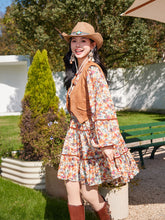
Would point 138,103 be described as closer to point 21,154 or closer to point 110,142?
point 21,154

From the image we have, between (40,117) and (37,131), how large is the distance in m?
0.25

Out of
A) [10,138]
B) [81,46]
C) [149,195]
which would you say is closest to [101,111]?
[81,46]

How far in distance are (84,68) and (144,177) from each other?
2.83 m

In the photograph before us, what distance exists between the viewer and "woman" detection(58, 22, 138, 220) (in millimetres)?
2242

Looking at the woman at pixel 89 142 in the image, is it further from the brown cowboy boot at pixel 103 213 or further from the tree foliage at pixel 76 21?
the tree foliage at pixel 76 21

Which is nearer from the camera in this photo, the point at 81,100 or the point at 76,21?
the point at 81,100

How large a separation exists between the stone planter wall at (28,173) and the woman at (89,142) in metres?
1.69

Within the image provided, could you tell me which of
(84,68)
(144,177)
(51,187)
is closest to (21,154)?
(51,187)

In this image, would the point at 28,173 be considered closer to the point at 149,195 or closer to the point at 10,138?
the point at 149,195

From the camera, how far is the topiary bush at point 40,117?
4.09 metres

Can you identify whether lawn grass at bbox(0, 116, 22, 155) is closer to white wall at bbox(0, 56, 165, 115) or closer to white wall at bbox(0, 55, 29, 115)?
white wall at bbox(0, 56, 165, 115)

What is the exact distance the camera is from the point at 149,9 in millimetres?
3906

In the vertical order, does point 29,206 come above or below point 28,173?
below

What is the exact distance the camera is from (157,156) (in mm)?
5973
